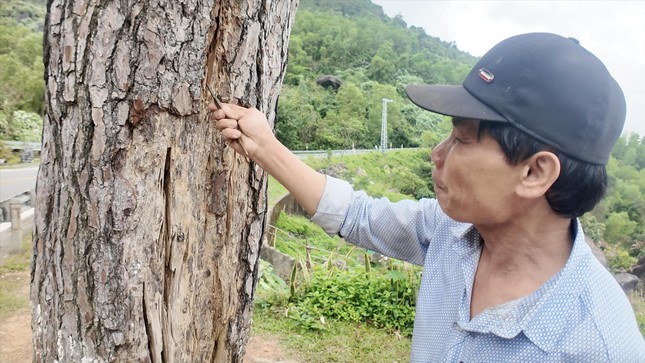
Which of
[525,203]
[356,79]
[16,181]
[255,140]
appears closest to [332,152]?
[16,181]

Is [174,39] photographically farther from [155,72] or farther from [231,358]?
[231,358]

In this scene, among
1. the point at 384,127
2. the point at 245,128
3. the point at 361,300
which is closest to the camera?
the point at 245,128

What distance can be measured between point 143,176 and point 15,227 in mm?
5504

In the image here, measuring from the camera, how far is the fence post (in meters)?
5.72

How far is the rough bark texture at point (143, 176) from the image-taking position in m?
1.27

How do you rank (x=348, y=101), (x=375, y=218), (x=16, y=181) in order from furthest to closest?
(x=348, y=101)
(x=16, y=181)
(x=375, y=218)

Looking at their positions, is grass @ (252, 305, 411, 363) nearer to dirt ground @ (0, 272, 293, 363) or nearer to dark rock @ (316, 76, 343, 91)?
dirt ground @ (0, 272, 293, 363)

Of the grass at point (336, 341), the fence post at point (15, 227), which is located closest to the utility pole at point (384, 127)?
the fence post at point (15, 227)

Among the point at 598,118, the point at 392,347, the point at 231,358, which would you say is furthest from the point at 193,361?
the point at 392,347

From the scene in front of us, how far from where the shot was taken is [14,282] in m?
5.14

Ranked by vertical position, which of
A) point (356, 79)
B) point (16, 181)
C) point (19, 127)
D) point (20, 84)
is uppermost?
point (356, 79)

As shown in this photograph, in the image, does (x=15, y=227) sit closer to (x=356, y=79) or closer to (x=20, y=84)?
(x=20, y=84)

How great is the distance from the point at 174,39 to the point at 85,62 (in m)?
0.24

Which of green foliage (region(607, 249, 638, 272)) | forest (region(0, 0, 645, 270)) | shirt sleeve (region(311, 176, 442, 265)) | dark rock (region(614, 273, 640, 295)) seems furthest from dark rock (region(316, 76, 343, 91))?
shirt sleeve (region(311, 176, 442, 265))
